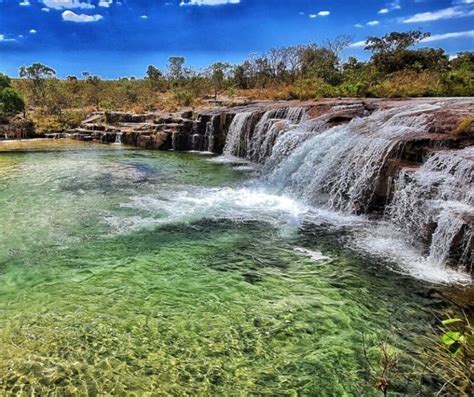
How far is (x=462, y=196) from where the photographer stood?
663 cm

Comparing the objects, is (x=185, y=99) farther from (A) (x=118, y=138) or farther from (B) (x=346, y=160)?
(B) (x=346, y=160)

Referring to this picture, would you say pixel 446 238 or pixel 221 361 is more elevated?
pixel 446 238

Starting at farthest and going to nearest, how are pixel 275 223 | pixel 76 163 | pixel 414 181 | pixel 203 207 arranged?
pixel 76 163 < pixel 203 207 < pixel 275 223 < pixel 414 181

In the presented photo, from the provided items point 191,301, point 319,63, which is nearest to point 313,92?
point 319,63

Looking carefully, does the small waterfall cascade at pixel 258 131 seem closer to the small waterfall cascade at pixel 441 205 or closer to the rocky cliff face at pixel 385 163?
the rocky cliff face at pixel 385 163

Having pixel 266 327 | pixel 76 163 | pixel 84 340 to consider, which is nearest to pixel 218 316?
pixel 266 327

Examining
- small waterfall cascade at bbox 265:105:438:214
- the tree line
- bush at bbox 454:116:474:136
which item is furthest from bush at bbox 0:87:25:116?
bush at bbox 454:116:474:136

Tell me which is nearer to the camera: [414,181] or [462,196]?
[462,196]

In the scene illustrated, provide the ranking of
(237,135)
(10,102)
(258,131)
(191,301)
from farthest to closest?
(10,102) < (237,135) < (258,131) < (191,301)

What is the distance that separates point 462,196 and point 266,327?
414cm

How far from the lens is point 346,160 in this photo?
948 centimetres

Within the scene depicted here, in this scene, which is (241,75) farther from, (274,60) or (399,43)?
(399,43)

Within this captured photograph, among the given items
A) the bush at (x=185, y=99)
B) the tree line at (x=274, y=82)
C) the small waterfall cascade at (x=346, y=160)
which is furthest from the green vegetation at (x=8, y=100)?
the small waterfall cascade at (x=346, y=160)

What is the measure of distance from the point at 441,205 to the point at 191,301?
425 centimetres
